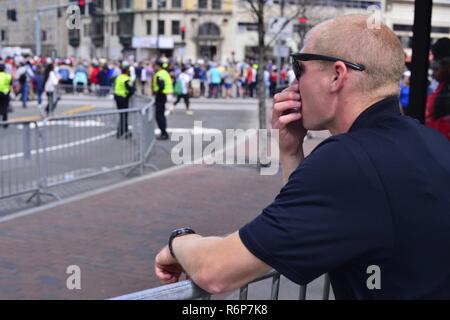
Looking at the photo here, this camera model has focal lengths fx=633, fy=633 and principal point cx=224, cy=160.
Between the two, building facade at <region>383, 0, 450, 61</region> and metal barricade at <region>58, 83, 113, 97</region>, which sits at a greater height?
building facade at <region>383, 0, 450, 61</region>

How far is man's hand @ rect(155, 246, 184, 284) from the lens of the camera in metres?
1.90

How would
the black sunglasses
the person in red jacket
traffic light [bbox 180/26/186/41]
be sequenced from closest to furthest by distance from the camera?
1. the black sunglasses
2. the person in red jacket
3. traffic light [bbox 180/26/186/41]

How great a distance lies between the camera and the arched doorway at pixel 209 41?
65.9 meters

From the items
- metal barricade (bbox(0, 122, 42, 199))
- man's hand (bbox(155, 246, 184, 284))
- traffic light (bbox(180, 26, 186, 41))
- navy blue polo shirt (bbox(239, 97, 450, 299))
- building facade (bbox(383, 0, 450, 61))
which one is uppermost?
traffic light (bbox(180, 26, 186, 41))

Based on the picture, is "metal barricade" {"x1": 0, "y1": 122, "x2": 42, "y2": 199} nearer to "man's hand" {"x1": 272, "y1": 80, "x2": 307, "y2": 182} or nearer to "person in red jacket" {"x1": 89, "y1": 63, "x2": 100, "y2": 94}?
"man's hand" {"x1": 272, "y1": 80, "x2": 307, "y2": 182}

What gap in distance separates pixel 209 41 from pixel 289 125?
213ft

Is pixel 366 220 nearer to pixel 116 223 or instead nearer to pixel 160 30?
pixel 116 223

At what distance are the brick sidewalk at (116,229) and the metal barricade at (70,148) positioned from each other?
753 millimetres

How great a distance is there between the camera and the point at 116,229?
6.66 m

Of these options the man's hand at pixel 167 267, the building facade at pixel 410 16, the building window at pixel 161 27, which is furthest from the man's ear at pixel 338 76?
the building window at pixel 161 27

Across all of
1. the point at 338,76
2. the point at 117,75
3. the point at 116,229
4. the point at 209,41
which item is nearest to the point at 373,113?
the point at 338,76

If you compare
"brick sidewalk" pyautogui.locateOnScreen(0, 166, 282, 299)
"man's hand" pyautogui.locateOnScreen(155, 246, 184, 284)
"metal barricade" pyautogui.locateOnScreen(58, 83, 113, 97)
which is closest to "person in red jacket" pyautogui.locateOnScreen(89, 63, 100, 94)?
"metal barricade" pyautogui.locateOnScreen(58, 83, 113, 97)

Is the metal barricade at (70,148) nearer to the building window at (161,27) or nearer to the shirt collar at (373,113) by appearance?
the shirt collar at (373,113)
